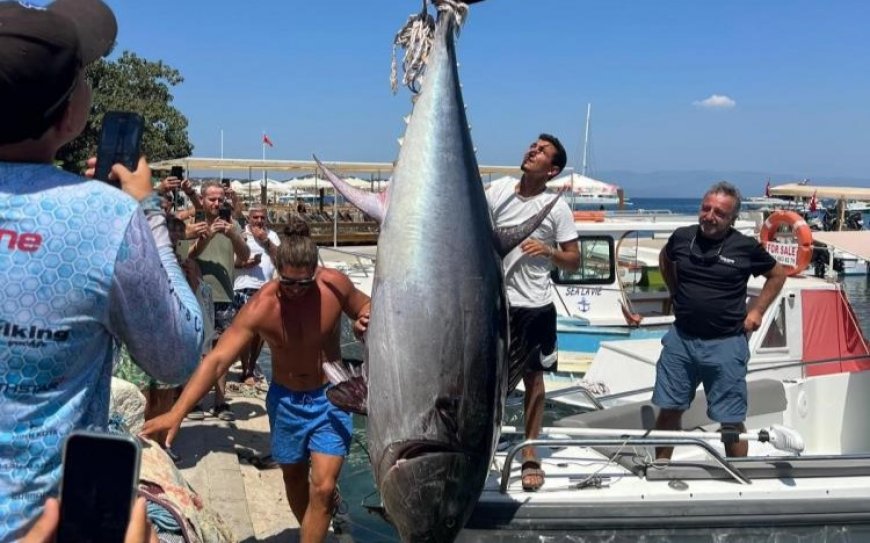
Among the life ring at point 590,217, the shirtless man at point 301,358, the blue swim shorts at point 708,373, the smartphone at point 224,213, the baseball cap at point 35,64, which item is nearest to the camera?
the baseball cap at point 35,64

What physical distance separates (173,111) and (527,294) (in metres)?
25.6

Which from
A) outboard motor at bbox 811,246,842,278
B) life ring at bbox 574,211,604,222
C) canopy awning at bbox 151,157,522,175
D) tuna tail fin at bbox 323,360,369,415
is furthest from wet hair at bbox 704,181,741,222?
outboard motor at bbox 811,246,842,278

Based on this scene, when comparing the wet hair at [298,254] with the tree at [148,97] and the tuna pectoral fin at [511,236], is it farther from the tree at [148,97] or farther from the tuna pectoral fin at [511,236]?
the tree at [148,97]

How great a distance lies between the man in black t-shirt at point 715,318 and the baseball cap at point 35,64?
12.2ft

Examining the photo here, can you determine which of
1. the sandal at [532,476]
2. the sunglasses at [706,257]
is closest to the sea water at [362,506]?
the sandal at [532,476]

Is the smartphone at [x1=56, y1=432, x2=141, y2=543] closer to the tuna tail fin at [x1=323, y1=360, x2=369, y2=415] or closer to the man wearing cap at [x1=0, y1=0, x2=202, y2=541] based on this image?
the man wearing cap at [x1=0, y1=0, x2=202, y2=541]

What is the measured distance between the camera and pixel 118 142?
1547 millimetres

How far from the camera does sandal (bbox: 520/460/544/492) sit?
3.70m

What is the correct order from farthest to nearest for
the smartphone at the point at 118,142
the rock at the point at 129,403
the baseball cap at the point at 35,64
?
the rock at the point at 129,403 < the smartphone at the point at 118,142 < the baseball cap at the point at 35,64

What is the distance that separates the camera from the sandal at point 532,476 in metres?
3.70

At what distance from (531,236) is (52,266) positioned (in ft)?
9.86

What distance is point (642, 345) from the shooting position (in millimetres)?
7605

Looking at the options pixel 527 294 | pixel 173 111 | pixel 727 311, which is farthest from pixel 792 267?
pixel 173 111

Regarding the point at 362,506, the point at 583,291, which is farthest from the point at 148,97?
the point at 362,506
